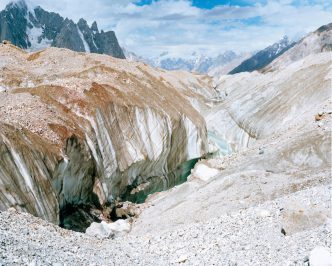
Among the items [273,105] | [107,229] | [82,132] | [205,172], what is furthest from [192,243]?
[273,105]

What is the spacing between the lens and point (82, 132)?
44.8 m

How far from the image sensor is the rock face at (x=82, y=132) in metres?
33.0

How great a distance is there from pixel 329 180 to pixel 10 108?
27.6 metres

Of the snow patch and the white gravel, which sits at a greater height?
the white gravel

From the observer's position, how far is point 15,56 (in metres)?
76.8

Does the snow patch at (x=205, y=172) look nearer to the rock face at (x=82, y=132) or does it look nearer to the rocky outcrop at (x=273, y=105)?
the rock face at (x=82, y=132)

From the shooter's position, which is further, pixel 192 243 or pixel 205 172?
pixel 205 172

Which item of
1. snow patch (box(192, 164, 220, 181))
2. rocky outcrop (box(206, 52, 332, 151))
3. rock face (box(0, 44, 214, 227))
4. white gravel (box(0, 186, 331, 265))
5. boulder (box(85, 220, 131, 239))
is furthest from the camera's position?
rocky outcrop (box(206, 52, 332, 151))

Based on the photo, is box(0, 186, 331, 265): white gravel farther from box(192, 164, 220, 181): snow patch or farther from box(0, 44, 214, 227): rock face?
box(192, 164, 220, 181): snow patch

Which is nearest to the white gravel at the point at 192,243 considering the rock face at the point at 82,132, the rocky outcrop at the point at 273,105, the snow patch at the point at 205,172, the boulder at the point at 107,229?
the boulder at the point at 107,229

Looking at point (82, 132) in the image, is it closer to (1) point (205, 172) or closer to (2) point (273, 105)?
(1) point (205, 172)

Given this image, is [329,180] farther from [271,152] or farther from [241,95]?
[241,95]

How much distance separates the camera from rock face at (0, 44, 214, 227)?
32969mm

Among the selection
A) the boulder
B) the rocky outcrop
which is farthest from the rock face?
the rocky outcrop
